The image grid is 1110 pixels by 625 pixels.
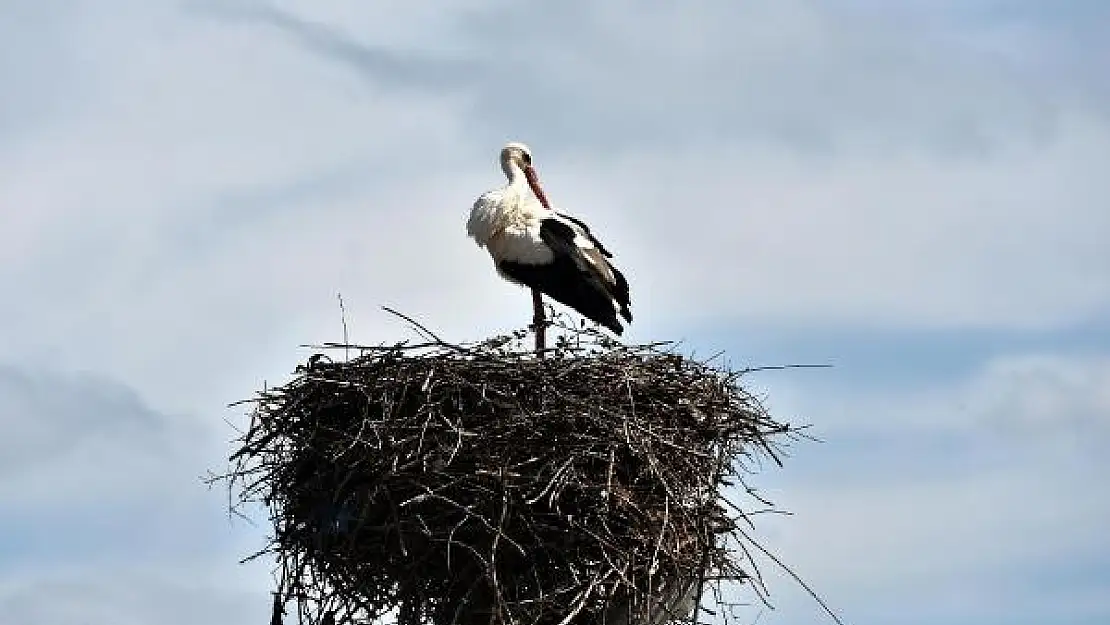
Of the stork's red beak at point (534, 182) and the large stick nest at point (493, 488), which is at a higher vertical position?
the stork's red beak at point (534, 182)

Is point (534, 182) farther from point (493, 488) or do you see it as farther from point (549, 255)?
point (493, 488)

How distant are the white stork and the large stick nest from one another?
1.72 meters

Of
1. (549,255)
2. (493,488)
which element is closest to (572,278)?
(549,255)

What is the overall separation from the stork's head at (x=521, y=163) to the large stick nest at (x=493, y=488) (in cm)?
266

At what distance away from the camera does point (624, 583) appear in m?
10.1

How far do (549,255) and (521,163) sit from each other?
1002 millimetres

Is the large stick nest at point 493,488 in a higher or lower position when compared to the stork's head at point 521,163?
lower

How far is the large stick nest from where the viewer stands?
396 inches

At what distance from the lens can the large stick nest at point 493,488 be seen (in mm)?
10047

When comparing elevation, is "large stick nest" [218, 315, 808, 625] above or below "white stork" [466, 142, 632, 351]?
below

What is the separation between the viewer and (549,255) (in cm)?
1228

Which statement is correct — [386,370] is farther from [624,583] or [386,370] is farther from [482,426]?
[624,583]

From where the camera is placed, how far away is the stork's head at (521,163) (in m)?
13.1

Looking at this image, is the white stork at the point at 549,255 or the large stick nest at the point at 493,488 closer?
the large stick nest at the point at 493,488
